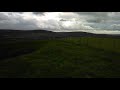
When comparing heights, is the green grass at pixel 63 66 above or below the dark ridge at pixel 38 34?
below

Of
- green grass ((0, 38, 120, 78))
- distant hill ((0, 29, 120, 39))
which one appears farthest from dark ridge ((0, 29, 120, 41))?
green grass ((0, 38, 120, 78))

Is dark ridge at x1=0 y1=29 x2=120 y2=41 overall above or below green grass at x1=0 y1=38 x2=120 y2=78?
above

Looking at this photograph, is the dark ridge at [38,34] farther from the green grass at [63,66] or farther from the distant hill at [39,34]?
the green grass at [63,66]

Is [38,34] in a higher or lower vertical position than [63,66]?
higher

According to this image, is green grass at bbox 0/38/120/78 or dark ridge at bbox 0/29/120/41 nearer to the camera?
green grass at bbox 0/38/120/78

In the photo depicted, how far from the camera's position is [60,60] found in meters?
4.62

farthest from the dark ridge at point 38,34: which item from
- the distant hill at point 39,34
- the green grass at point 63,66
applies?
the green grass at point 63,66

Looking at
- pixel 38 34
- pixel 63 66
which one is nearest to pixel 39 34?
pixel 38 34

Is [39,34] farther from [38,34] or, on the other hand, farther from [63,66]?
[63,66]

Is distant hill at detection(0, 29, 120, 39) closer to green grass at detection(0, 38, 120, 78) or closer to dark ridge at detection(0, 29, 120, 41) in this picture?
dark ridge at detection(0, 29, 120, 41)

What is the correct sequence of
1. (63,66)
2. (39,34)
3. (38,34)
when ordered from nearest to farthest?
(63,66) → (38,34) → (39,34)

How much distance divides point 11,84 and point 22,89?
28cm
